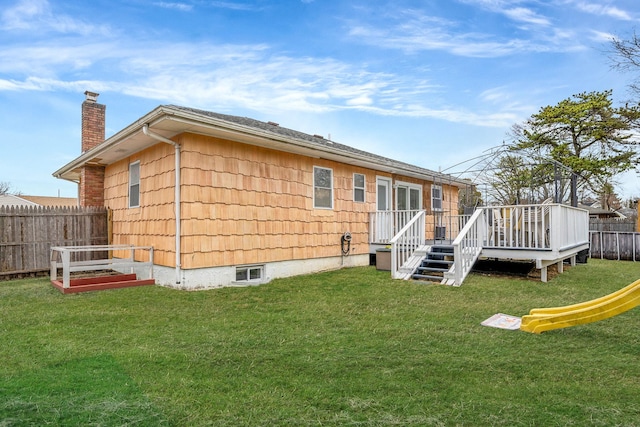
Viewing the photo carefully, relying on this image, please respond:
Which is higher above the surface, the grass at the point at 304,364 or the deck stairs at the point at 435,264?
the deck stairs at the point at 435,264

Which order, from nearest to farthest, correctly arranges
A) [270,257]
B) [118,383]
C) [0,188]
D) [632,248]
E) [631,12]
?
[118,383]
[270,257]
[631,12]
[632,248]
[0,188]

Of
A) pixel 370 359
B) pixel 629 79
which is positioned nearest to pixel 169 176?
pixel 370 359

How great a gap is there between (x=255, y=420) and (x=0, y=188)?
56.3m

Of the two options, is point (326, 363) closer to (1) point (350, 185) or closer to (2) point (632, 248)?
(1) point (350, 185)

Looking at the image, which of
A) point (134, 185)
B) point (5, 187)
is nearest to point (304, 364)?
point (134, 185)

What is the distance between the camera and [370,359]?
3.40 metres

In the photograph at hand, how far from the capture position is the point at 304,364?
3.27m

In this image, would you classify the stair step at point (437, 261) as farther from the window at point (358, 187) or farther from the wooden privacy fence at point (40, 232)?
the wooden privacy fence at point (40, 232)

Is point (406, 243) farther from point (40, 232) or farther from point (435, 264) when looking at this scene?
point (40, 232)

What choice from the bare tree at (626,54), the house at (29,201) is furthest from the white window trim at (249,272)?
the house at (29,201)

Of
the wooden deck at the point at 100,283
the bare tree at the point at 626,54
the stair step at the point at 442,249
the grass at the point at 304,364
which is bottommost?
the grass at the point at 304,364

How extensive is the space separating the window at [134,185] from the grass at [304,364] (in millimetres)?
3120

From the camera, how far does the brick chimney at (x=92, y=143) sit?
398 inches

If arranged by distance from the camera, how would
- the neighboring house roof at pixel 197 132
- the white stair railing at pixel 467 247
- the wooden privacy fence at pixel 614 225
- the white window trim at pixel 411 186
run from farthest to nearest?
the wooden privacy fence at pixel 614 225, the white window trim at pixel 411 186, the white stair railing at pixel 467 247, the neighboring house roof at pixel 197 132
